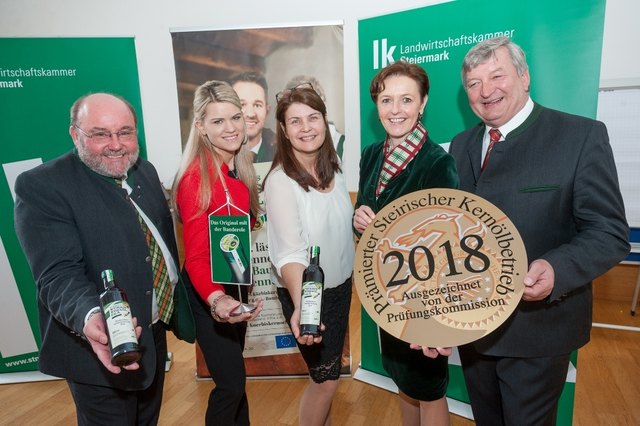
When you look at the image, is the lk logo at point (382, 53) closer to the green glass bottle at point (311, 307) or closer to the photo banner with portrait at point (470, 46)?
the photo banner with portrait at point (470, 46)

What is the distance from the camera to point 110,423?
1.46 metres

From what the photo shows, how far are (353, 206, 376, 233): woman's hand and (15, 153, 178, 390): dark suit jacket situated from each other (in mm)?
770

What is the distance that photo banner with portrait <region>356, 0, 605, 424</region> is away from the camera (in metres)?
1.72

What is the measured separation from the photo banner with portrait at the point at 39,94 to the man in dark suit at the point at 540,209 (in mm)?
2138

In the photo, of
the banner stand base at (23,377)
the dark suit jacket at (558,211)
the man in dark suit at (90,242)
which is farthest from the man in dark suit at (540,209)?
the banner stand base at (23,377)

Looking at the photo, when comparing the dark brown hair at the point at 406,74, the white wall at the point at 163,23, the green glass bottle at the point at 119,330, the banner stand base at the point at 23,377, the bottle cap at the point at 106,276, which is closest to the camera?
the green glass bottle at the point at 119,330

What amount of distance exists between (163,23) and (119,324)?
12.2 feet

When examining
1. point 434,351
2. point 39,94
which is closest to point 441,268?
point 434,351

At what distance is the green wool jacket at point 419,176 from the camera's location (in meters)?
1.38

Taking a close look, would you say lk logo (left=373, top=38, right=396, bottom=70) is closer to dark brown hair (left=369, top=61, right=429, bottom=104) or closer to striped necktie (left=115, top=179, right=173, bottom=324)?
dark brown hair (left=369, top=61, right=429, bottom=104)

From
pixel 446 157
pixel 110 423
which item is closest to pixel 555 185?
pixel 446 157

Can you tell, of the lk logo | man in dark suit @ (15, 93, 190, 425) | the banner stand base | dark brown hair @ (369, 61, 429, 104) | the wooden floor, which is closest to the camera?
man in dark suit @ (15, 93, 190, 425)

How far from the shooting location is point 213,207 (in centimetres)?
165

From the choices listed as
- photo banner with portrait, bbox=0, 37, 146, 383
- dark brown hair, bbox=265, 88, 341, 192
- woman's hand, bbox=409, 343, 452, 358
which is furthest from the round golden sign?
photo banner with portrait, bbox=0, 37, 146, 383
